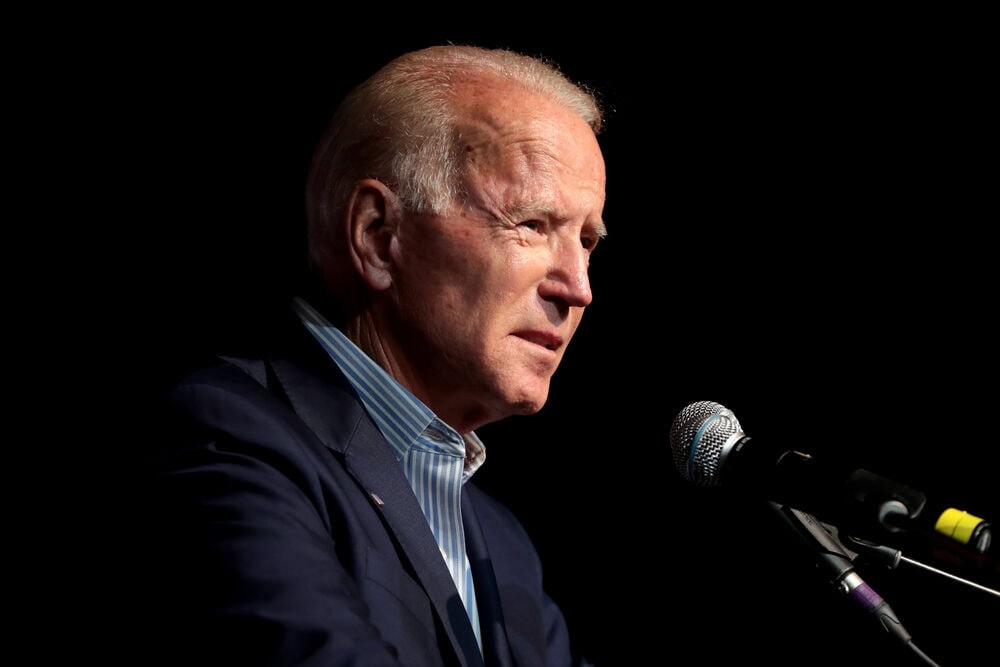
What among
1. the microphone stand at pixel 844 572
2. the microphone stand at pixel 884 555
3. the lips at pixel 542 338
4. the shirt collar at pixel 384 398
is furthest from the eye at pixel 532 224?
the microphone stand at pixel 884 555

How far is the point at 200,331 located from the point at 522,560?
113 cm

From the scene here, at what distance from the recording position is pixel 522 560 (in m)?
2.54

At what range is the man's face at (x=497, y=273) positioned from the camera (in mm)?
2104

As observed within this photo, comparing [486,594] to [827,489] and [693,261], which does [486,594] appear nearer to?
[827,489]

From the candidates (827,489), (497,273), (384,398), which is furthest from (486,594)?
(827,489)

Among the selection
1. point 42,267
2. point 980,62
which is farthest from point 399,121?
point 980,62

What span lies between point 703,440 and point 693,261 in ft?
6.09

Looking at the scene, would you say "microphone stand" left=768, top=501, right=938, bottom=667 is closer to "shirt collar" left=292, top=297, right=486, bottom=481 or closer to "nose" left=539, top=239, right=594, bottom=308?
"nose" left=539, top=239, right=594, bottom=308

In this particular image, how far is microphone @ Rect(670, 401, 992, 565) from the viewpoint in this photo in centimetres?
116

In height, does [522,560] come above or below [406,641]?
below

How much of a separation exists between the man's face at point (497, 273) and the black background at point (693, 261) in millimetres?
662

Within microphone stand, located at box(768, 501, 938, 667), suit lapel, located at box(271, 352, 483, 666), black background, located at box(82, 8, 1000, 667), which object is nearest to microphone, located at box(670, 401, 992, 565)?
microphone stand, located at box(768, 501, 938, 667)

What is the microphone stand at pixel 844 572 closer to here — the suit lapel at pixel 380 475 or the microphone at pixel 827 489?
the microphone at pixel 827 489

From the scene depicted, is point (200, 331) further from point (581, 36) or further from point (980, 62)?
point (980, 62)
